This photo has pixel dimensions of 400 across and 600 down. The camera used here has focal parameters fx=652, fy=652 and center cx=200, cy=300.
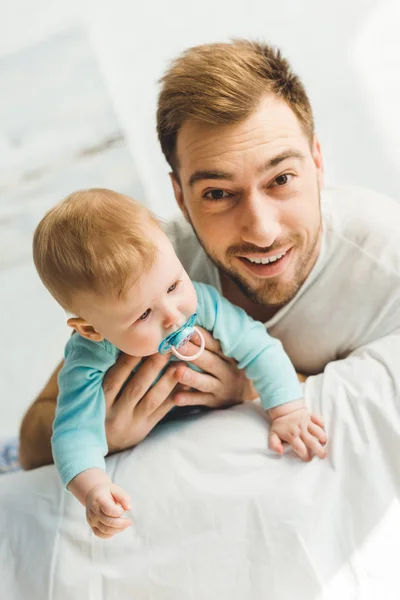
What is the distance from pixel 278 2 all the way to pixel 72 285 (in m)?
1.42

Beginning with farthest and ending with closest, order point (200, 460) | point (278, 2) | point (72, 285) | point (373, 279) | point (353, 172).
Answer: point (278, 2) → point (353, 172) → point (373, 279) → point (200, 460) → point (72, 285)

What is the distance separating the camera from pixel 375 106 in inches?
68.2

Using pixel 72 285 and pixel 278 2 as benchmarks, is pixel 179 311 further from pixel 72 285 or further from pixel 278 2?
pixel 278 2

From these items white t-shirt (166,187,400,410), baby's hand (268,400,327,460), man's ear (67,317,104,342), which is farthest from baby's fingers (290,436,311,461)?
man's ear (67,317,104,342)

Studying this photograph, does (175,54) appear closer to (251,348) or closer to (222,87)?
(222,87)

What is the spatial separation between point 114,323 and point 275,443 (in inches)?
12.5

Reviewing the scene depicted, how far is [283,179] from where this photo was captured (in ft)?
3.58

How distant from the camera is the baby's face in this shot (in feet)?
2.81

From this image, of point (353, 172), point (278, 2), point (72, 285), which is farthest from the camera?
point (278, 2)

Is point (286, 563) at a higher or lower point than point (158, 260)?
lower

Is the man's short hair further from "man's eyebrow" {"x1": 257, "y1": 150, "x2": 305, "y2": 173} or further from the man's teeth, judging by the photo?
the man's teeth

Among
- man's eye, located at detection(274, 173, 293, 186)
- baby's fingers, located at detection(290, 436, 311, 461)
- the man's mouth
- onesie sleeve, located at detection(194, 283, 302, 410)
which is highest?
man's eye, located at detection(274, 173, 293, 186)

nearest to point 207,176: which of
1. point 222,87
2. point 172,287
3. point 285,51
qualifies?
point 222,87

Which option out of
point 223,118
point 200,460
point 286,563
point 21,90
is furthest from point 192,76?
point 21,90
